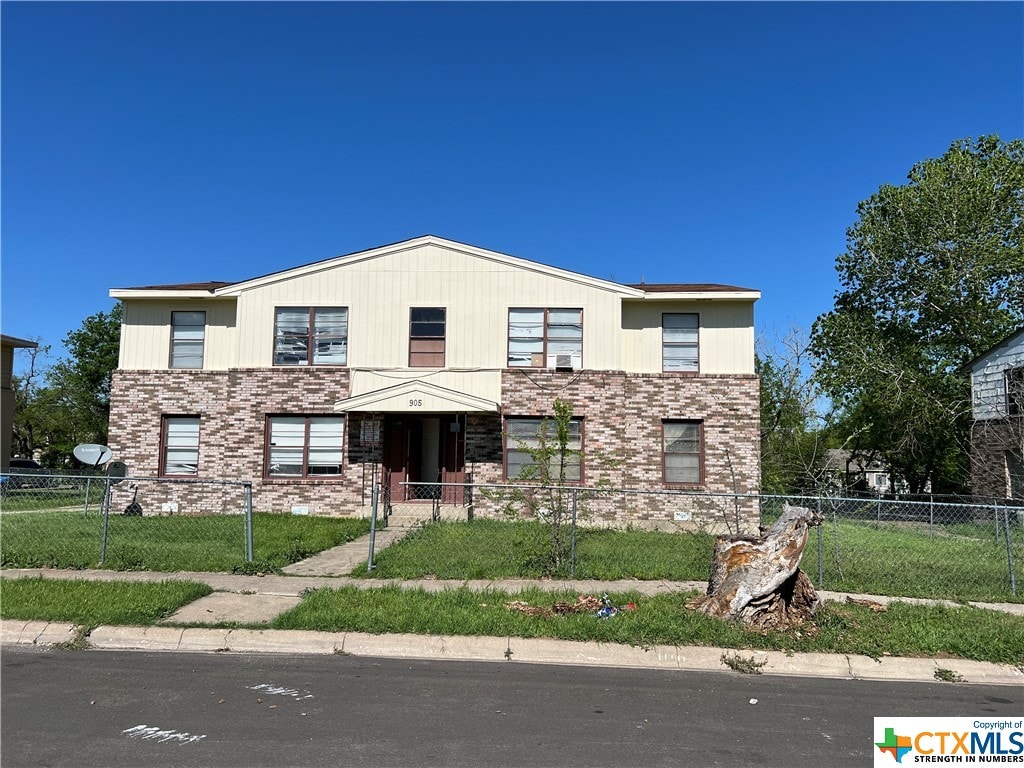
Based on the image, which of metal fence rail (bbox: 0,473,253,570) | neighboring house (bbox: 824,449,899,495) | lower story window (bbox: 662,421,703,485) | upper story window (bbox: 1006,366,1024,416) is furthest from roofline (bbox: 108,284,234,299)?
neighboring house (bbox: 824,449,899,495)

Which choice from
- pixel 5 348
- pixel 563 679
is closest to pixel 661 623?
pixel 563 679

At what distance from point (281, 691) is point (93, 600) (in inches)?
152

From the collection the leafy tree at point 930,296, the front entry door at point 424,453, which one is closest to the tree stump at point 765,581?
the front entry door at point 424,453

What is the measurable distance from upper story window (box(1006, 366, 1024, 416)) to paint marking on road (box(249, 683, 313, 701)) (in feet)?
71.5

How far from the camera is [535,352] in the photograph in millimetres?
17984

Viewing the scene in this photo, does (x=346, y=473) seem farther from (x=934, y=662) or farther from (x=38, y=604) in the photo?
(x=934, y=662)

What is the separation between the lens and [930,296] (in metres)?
28.5

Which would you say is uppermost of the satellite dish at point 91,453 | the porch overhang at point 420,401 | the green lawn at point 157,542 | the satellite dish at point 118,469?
the porch overhang at point 420,401

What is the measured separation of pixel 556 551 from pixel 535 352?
26.8 feet

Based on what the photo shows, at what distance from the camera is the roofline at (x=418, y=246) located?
17.9 meters

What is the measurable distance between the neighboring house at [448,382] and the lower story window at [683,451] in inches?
1.4

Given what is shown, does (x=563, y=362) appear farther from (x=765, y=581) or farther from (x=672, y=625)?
(x=672, y=625)

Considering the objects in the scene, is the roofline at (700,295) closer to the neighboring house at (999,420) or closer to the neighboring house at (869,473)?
the neighboring house at (999,420)

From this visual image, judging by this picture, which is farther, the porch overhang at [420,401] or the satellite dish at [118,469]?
the satellite dish at [118,469]
